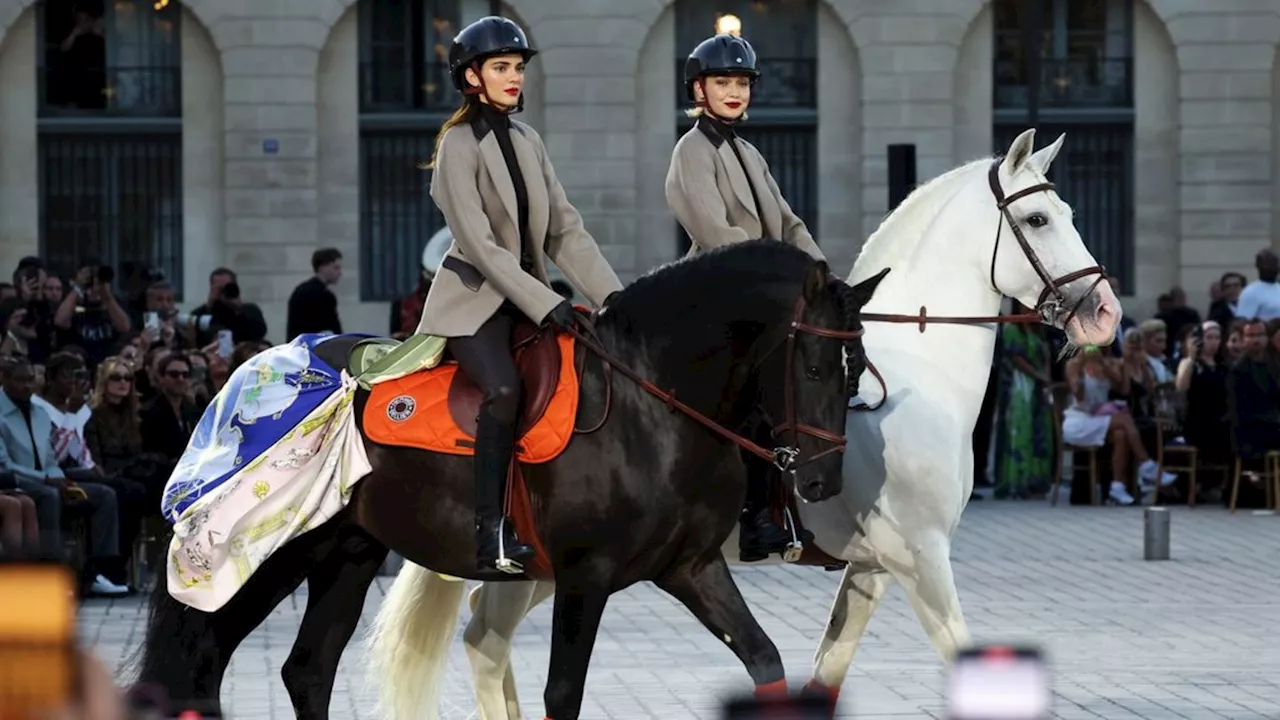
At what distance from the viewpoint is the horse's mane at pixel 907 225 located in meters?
8.23

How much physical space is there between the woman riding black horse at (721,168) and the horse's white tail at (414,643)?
1516 millimetres

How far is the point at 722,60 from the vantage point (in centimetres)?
833

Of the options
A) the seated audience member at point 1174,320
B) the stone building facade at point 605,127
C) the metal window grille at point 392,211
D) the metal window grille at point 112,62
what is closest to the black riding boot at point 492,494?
the seated audience member at point 1174,320

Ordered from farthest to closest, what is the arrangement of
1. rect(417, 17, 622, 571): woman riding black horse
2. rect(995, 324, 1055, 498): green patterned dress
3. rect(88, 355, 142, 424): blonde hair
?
1. rect(995, 324, 1055, 498): green patterned dress
2. rect(88, 355, 142, 424): blonde hair
3. rect(417, 17, 622, 571): woman riding black horse

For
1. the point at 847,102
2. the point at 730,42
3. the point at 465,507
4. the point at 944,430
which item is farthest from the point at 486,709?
the point at 847,102

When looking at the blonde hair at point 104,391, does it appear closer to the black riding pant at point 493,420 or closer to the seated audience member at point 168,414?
the seated audience member at point 168,414

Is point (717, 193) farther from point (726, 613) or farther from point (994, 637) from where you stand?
point (994, 637)

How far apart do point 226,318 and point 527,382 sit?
13.9 metres

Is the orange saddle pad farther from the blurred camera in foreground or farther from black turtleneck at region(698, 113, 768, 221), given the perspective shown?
the blurred camera in foreground

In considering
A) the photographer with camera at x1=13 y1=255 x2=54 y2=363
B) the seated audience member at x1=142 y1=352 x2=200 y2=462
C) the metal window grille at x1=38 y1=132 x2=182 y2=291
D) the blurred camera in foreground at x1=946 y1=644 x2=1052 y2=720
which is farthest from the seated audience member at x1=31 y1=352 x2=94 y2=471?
the metal window grille at x1=38 y1=132 x2=182 y2=291

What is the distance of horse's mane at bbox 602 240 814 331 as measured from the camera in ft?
23.0

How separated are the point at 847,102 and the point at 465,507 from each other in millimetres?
24377

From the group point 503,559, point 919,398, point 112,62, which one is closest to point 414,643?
point 503,559

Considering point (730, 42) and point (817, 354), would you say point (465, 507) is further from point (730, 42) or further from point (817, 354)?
Result: point (730, 42)
